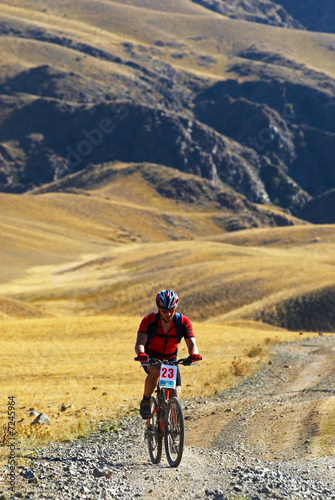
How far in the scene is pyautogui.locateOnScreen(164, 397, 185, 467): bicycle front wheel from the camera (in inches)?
358

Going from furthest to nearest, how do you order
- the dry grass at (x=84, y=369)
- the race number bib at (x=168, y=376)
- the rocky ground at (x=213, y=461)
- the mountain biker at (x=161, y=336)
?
1. the dry grass at (x=84, y=369)
2. the mountain biker at (x=161, y=336)
3. the race number bib at (x=168, y=376)
4. the rocky ground at (x=213, y=461)

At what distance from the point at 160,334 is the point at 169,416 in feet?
4.19

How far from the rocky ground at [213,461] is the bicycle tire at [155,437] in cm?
15

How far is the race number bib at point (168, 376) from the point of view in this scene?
9.27 m

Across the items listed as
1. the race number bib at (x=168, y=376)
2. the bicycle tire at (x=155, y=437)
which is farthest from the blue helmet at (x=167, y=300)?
the bicycle tire at (x=155, y=437)

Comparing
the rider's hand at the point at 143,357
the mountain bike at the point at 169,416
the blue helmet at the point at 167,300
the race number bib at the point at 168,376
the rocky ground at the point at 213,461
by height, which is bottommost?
the rocky ground at the point at 213,461

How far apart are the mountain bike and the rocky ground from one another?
255 millimetres

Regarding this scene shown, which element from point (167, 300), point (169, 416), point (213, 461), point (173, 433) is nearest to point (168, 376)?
point (169, 416)

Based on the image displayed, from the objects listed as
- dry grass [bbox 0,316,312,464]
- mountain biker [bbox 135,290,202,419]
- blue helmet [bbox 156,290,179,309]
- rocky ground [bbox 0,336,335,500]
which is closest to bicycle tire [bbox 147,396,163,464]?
rocky ground [bbox 0,336,335,500]

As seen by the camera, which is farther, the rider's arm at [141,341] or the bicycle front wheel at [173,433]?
the rider's arm at [141,341]

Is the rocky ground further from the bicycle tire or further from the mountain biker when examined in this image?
the mountain biker

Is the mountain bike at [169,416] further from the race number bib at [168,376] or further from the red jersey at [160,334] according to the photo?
the red jersey at [160,334]

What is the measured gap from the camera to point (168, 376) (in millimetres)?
9312

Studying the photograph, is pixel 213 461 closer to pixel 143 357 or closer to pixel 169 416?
pixel 169 416
